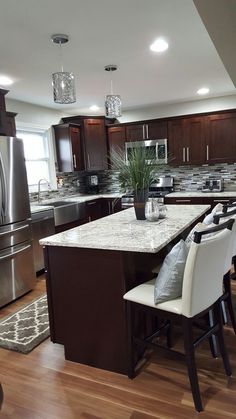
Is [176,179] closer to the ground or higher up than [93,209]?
higher up

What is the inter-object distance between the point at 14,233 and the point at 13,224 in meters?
0.10

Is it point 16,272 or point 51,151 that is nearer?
point 16,272

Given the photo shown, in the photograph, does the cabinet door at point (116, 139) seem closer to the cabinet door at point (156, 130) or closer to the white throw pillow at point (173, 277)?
the cabinet door at point (156, 130)

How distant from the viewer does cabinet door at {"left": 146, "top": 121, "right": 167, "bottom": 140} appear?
5.28m

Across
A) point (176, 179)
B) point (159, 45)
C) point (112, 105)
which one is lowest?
point (176, 179)

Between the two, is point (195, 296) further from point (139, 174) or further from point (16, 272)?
point (16, 272)

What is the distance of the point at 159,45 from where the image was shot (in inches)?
104

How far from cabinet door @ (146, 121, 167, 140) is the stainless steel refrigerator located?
2.74 metres

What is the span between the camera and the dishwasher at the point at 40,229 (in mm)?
3904

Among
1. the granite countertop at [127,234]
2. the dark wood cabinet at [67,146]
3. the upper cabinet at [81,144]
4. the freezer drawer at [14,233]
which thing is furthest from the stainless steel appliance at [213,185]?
the freezer drawer at [14,233]

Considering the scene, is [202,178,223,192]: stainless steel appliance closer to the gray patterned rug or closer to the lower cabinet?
the lower cabinet

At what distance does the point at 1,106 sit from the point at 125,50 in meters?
1.58

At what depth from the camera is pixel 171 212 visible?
299cm

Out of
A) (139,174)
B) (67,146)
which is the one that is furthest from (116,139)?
(139,174)
